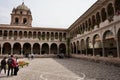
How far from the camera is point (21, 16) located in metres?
44.7

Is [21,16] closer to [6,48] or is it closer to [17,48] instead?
[17,48]

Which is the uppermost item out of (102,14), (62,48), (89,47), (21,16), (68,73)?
(21,16)

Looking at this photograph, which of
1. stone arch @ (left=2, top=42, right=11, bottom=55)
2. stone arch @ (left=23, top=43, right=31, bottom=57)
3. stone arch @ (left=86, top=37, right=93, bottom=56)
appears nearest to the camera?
stone arch @ (left=86, top=37, right=93, bottom=56)

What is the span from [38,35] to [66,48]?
9000mm

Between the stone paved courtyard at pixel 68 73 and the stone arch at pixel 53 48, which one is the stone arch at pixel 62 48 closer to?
the stone arch at pixel 53 48

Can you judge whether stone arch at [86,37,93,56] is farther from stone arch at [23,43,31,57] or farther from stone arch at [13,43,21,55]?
stone arch at [13,43,21,55]

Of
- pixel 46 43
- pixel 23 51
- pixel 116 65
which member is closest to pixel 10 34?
pixel 23 51

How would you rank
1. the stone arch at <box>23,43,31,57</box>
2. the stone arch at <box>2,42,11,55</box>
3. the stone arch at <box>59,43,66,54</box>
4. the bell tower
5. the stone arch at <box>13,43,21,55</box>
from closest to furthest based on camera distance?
1. the stone arch at <box>2,42,11,55</box>
2. the stone arch at <box>13,43,21,55</box>
3. the stone arch at <box>23,43,31,57</box>
4. the stone arch at <box>59,43,66,54</box>
5. the bell tower

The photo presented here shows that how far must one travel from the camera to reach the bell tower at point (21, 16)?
44.4m

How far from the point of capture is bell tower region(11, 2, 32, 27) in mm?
44406

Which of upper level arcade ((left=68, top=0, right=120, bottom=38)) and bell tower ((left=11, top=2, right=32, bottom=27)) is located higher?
bell tower ((left=11, top=2, right=32, bottom=27))

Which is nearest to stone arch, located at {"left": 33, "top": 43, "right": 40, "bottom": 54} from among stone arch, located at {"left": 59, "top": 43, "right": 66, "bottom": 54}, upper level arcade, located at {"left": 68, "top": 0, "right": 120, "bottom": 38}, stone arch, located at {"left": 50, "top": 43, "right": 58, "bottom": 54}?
stone arch, located at {"left": 50, "top": 43, "right": 58, "bottom": 54}

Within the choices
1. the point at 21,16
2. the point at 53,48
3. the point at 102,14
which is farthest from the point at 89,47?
the point at 21,16

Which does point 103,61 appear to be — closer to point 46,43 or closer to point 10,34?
point 46,43
